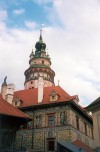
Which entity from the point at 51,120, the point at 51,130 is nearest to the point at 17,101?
the point at 51,120

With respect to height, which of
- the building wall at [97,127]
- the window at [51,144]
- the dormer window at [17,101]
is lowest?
the window at [51,144]

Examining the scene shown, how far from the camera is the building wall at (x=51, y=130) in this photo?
2062 centimetres

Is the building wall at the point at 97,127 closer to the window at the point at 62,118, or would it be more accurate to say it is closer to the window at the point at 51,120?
the window at the point at 62,118

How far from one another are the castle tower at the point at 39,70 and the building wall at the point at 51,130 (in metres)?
10.9

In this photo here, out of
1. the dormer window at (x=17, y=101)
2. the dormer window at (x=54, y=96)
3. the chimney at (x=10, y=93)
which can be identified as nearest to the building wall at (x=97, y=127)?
the dormer window at (x=54, y=96)

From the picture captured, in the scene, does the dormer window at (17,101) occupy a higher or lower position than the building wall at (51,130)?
higher

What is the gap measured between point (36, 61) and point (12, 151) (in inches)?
859

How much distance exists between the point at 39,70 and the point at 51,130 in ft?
48.1

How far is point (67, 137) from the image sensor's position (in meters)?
20.3

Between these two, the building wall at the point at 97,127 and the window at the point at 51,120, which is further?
the window at the point at 51,120

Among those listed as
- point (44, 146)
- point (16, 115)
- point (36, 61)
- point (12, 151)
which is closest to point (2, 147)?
point (12, 151)

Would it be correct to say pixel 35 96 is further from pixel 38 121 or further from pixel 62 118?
pixel 62 118

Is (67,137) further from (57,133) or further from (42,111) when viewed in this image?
(42,111)

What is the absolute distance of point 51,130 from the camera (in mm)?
21203
